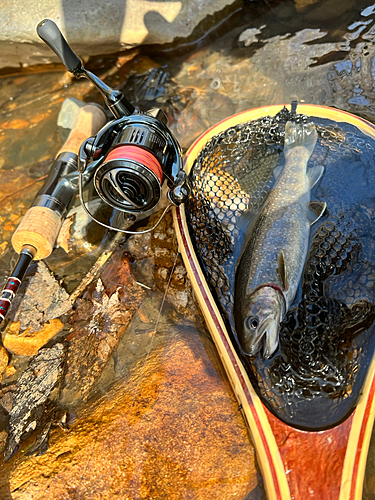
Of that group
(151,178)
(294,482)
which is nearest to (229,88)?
(151,178)

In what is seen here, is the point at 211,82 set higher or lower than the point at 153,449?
higher

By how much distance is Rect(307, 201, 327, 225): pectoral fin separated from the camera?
8.60 ft

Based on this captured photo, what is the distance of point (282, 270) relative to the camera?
239 centimetres

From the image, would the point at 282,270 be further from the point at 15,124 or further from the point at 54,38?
the point at 15,124

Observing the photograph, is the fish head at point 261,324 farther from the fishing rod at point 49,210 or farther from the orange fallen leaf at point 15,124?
the orange fallen leaf at point 15,124

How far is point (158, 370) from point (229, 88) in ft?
10.4

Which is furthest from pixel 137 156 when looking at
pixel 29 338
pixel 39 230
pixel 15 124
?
pixel 15 124

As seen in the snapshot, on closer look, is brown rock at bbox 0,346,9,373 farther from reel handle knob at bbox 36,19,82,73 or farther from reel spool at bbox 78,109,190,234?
reel handle knob at bbox 36,19,82,73

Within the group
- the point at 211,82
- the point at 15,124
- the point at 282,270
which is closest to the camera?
the point at 282,270

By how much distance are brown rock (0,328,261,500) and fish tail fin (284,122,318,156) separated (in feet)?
5.92

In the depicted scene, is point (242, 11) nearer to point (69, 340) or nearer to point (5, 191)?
point (5, 191)

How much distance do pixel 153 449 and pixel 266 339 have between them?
94 centimetres

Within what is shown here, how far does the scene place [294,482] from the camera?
1.79 metres

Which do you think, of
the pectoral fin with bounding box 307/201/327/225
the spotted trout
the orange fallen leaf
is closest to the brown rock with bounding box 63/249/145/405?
the spotted trout
